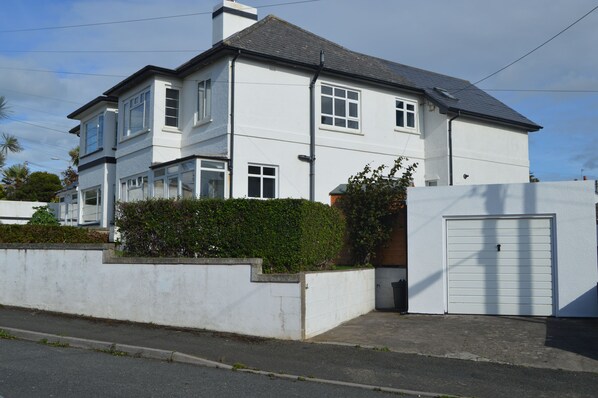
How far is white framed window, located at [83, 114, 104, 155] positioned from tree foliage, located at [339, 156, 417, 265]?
538 inches

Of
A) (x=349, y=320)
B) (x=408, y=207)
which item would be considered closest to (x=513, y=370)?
(x=349, y=320)

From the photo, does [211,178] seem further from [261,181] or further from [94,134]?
[94,134]

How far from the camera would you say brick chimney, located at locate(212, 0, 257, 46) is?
2181 cm

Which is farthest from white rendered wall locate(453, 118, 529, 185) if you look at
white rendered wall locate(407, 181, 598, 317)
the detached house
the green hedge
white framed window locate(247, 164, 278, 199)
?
the green hedge

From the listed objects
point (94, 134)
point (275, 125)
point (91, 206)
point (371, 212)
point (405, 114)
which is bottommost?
point (371, 212)

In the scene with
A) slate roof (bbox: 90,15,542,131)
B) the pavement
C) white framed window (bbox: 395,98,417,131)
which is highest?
slate roof (bbox: 90,15,542,131)

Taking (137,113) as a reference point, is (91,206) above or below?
below

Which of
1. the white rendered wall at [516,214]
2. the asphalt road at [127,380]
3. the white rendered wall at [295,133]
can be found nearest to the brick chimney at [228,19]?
the white rendered wall at [295,133]

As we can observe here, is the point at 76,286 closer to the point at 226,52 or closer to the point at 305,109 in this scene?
the point at 226,52

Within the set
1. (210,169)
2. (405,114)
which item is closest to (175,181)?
(210,169)

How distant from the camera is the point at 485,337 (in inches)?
470

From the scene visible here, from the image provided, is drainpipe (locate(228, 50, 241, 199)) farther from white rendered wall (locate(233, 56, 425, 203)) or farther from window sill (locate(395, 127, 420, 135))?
window sill (locate(395, 127, 420, 135))

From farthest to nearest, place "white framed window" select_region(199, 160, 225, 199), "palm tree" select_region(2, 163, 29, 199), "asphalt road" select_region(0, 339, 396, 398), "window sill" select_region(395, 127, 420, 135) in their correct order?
1. "palm tree" select_region(2, 163, 29, 199)
2. "window sill" select_region(395, 127, 420, 135)
3. "white framed window" select_region(199, 160, 225, 199)
4. "asphalt road" select_region(0, 339, 396, 398)

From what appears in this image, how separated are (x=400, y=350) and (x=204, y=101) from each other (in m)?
12.4
